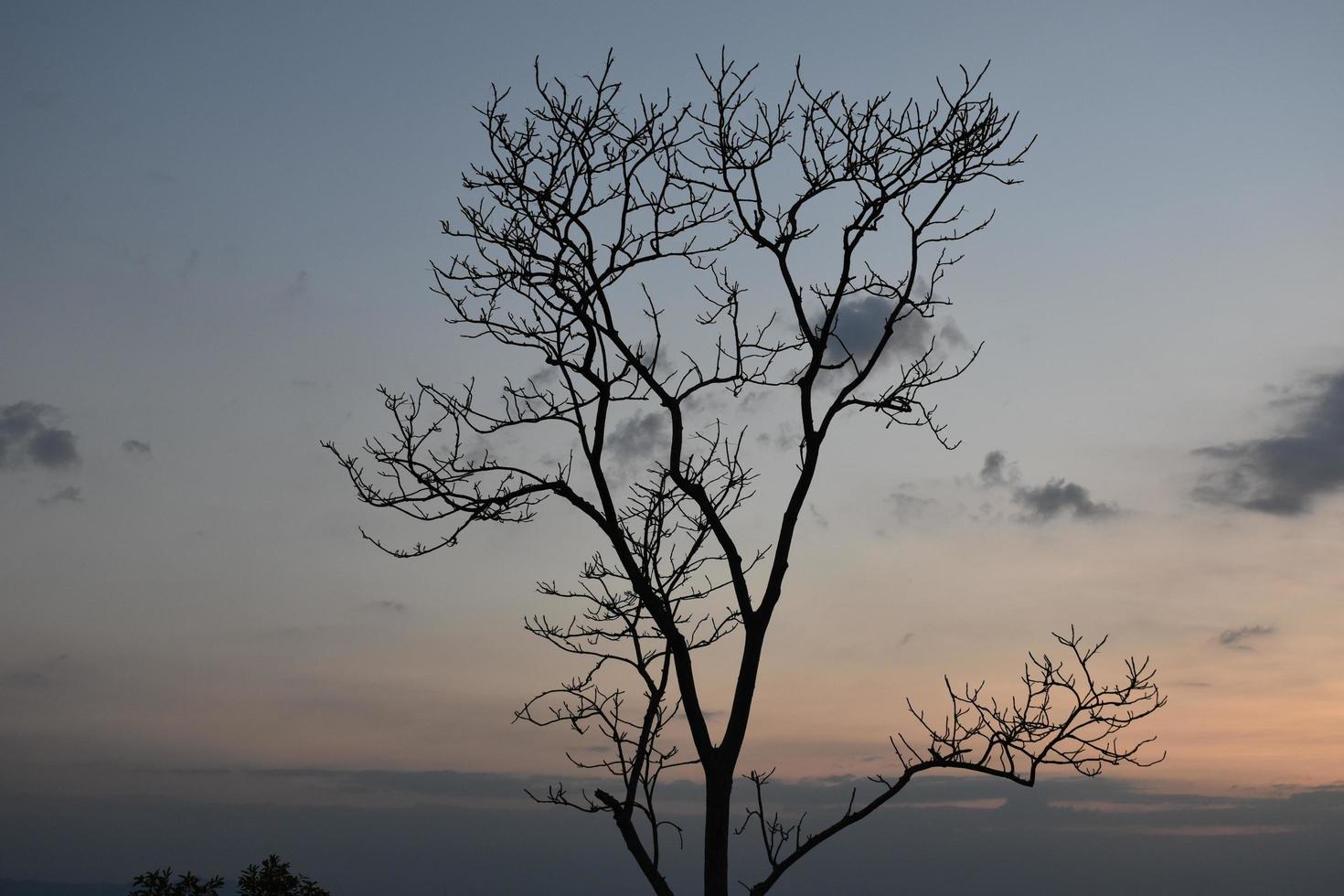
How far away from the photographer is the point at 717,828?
6.93m

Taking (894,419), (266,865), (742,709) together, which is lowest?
(266,865)

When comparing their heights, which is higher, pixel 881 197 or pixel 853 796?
pixel 881 197

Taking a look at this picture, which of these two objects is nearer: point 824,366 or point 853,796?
point 853,796

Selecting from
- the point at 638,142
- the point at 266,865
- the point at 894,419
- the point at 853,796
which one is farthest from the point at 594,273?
the point at 266,865

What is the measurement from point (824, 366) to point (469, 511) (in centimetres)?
244

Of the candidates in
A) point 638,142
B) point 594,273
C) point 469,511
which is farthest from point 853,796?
point 638,142

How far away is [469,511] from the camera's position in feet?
24.3

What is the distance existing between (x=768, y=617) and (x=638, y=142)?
3.15m

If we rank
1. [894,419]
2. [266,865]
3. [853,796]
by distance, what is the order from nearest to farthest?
[853,796], [894,419], [266,865]

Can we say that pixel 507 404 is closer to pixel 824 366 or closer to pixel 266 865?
pixel 824 366

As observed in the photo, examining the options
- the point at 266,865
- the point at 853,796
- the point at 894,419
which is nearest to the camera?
the point at 853,796

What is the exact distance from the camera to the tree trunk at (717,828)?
6.86m

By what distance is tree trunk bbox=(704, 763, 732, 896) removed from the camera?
6.86 meters

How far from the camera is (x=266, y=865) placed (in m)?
10.9
